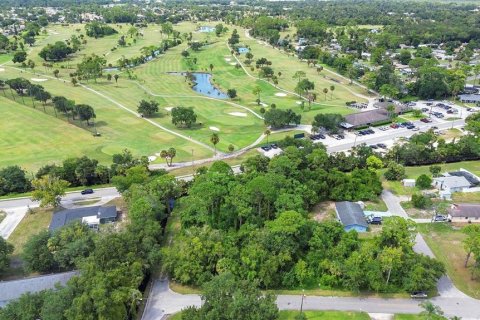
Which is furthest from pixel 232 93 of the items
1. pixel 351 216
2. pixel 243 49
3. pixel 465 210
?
pixel 243 49

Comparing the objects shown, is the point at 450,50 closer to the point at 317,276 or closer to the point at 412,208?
the point at 412,208

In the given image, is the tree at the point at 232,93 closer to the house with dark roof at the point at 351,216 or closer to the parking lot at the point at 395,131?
the parking lot at the point at 395,131

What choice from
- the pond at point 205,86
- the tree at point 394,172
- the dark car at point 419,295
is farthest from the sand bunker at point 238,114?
the dark car at point 419,295

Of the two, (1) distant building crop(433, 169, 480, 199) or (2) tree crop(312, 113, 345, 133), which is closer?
(1) distant building crop(433, 169, 480, 199)

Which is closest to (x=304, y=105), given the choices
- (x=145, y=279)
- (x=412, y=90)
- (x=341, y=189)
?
(x=412, y=90)

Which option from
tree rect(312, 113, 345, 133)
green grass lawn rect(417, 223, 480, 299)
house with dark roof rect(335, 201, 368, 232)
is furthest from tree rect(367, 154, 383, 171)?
tree rect(312, 113, 345, 133)

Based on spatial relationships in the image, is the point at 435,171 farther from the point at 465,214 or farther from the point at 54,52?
the point at 54,52

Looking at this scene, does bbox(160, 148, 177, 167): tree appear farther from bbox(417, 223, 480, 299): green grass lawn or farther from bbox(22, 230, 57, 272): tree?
bbox(417, 223, 480, 299): green grass lawn

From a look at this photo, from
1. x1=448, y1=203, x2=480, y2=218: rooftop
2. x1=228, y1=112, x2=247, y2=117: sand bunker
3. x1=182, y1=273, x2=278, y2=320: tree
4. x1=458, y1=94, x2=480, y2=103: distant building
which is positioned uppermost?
x1=182, y1=273, x2=278, y2=320: tree
